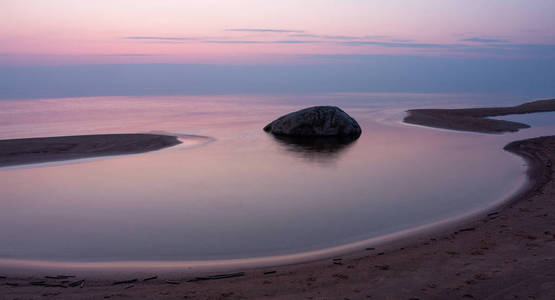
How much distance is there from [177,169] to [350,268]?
26.5ft

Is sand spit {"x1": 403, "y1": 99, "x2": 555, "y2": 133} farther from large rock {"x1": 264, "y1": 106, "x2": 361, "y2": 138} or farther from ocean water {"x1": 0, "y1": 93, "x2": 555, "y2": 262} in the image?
large rock {"x1": 264, "y1": 106, "x2": 361, "y2": 138}

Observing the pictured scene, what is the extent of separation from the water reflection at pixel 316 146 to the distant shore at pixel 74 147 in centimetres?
439

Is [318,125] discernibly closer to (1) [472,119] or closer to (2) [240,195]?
(1) [472,119]

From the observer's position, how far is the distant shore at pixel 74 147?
14609 mm

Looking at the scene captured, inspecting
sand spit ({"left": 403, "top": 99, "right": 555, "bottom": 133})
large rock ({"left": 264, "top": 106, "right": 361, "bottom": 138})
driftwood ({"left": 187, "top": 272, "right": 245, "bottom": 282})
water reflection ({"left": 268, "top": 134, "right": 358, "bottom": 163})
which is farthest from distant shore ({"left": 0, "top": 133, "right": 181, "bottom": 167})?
sand spit ({"left": 403, "top": 99, "right": 555, "bottom": 133})

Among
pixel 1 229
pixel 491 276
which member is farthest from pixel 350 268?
pixel 1 229

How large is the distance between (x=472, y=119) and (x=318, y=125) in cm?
1087

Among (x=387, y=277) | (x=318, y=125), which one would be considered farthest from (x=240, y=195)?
(x=318, y=125)

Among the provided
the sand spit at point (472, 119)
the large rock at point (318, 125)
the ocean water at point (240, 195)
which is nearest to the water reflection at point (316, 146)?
the ocean water at point (240, 195)

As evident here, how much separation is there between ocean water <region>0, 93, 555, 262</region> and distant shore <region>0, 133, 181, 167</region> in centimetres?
75

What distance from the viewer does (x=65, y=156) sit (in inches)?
586

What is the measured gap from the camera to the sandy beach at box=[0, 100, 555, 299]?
5180 millimetres

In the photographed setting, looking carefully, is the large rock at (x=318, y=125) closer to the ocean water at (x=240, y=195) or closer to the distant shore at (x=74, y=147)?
the ocean water at (x=240, y=195)

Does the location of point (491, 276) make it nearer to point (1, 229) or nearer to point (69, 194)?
point (1, 229)
